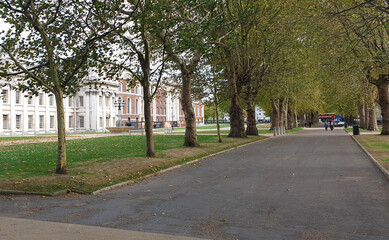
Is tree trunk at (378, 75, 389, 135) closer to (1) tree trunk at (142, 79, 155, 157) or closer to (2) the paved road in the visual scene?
(2) the paved road

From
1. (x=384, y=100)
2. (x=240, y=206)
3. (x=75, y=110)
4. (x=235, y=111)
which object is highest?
(x=75, y=110)

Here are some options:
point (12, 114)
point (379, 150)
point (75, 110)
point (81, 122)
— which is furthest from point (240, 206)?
point (81, 122)

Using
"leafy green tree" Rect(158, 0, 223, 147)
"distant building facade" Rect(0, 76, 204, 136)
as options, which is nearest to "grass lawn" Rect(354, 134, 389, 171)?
"leafy green tree" Rect(158, 0, 223, 147)

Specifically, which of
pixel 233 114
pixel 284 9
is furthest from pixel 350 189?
pixel 233 114

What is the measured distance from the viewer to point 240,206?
7.28 m

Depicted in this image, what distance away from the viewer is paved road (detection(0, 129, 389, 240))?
18.7ft

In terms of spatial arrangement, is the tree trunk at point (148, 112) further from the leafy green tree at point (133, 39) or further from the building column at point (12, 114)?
the building column at point (12, 114)

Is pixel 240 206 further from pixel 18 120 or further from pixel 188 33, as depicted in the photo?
pixel 18 120

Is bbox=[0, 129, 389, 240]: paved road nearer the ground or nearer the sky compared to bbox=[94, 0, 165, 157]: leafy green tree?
nearer the ground

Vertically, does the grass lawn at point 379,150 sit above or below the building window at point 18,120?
below

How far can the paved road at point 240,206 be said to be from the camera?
571 centimetres

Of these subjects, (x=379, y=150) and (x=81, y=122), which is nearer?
(x=379, y=150)

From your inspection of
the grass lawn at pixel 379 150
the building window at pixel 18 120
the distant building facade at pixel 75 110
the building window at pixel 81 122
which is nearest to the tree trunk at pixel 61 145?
the grass lawn at pixel 379 150

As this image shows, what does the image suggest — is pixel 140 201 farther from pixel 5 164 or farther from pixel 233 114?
pixel 233 114
